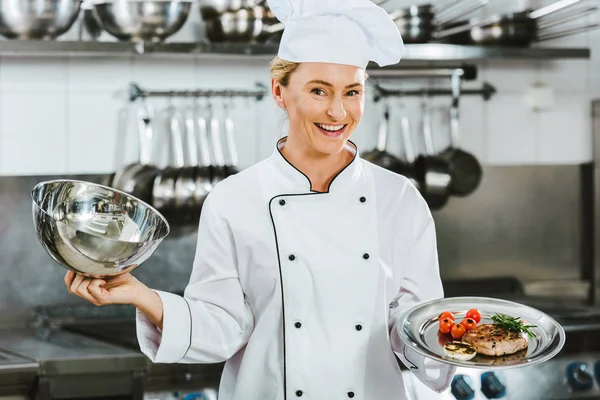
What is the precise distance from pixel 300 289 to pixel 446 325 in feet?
Answer: 0.96

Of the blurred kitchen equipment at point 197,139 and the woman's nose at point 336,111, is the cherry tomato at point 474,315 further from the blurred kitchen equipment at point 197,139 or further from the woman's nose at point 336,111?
the blurred kitchen equipment at point 197,139

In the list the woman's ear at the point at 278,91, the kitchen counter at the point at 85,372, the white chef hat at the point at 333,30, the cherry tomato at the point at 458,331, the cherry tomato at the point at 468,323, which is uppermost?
the white chef hat at the point at 333,30

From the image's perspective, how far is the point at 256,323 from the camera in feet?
5.90

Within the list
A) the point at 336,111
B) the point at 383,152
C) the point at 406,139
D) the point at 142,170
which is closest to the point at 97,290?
the point at 336,111

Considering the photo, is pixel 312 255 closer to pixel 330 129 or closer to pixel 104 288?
pixel 330 129

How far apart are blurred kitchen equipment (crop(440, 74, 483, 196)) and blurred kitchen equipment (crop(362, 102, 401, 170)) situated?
0.80ft

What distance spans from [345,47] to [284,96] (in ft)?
0.51

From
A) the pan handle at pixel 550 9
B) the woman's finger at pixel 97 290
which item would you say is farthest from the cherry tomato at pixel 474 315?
the pan handle at pixel 550 9

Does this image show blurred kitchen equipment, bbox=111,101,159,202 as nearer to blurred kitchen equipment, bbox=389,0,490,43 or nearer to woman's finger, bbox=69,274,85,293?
blurred kitchen equipment, bbox=389,0,490,43

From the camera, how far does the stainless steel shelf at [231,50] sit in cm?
290

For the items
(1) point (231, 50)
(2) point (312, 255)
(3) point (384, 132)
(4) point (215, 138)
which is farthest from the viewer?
(3) point (384, 132)

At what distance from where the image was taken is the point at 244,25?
311 cm

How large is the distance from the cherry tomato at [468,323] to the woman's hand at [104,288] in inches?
25.0

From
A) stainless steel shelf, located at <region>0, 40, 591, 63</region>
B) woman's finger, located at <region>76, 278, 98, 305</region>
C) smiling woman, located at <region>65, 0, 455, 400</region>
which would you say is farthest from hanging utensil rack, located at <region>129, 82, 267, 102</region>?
woman's finger, located at <region>76, 278, 98, 305</region>
